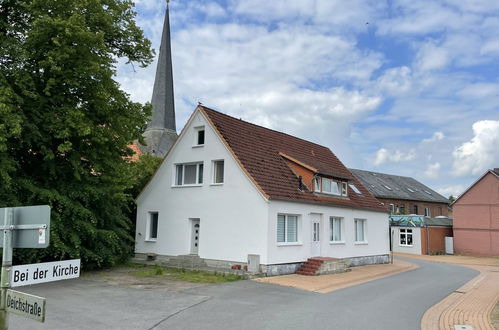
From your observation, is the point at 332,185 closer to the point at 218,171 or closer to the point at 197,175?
the point at 218,171

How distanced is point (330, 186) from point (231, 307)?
544 inches

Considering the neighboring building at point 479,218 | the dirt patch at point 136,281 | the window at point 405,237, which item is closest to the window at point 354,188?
the window at point 405,237

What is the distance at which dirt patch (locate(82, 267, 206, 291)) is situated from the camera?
49.8 feet

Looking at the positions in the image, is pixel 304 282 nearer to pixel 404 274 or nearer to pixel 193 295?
pixel 193 295

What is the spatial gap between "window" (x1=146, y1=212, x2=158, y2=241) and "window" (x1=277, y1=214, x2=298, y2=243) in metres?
7.86

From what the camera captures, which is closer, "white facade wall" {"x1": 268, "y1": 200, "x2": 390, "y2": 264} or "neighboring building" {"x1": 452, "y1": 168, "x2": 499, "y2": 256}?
"white facade wall" {"x1": 268, "y1": 200, "x2": 390, "y2": 264}

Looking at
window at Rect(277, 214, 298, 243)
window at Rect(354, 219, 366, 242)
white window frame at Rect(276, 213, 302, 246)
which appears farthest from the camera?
window at Rect(354, 219, 366, 242)

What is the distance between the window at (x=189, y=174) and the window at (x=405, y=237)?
85.9ft

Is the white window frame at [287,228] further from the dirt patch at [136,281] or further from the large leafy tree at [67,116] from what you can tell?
the large leafy tree at [67,116]

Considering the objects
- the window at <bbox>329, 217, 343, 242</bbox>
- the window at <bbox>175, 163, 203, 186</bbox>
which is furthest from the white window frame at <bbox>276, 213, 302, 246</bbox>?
the window at <bbox>175, 163, 203, 186</bbox>

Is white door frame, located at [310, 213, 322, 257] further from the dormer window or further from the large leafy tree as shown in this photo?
the large leafy tree

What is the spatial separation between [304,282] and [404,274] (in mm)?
7801

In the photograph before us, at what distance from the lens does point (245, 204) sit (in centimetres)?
1964

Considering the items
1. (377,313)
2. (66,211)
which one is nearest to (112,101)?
(66,211)
